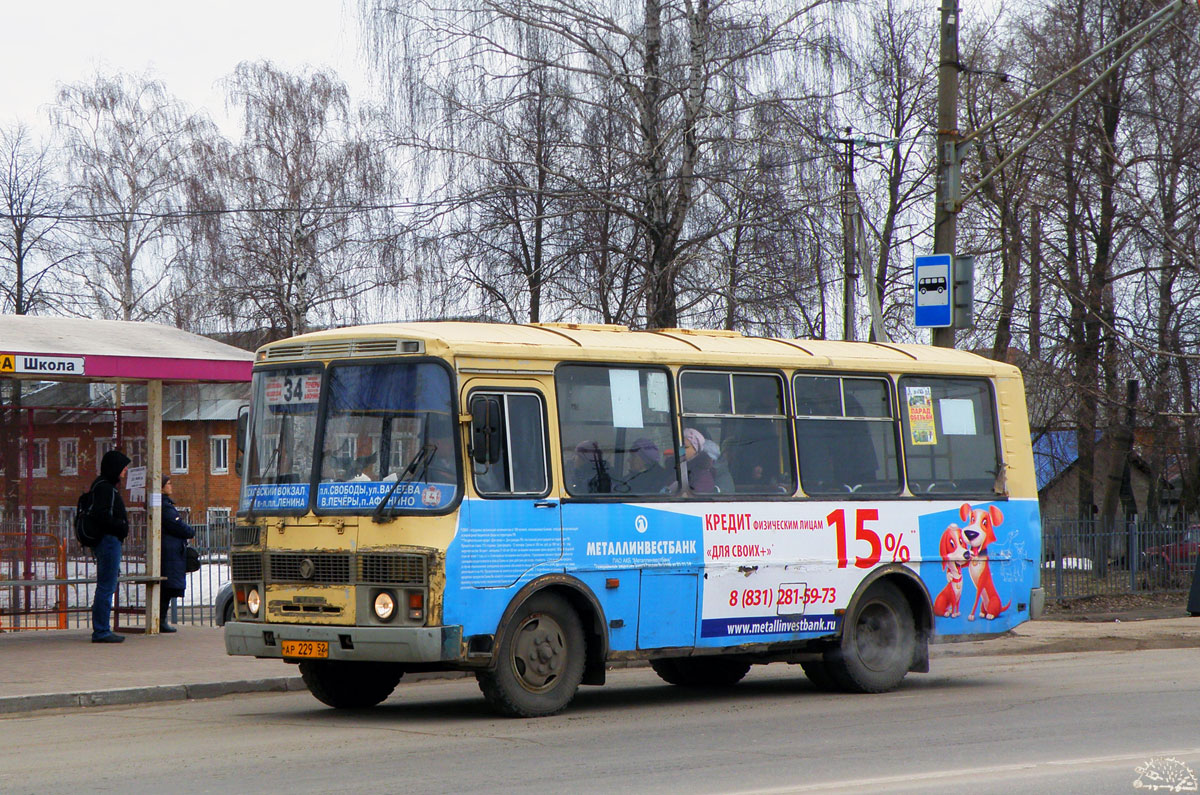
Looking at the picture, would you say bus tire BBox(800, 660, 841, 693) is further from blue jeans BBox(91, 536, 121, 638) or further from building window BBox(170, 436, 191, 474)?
building window BBox(170, 436, 191, 474)

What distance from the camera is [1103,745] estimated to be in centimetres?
942

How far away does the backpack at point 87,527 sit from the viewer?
16531mm

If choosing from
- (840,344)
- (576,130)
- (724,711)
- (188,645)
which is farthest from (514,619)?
(576,130)

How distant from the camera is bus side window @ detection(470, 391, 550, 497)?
10.7 m

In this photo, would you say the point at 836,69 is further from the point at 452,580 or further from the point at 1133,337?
the point at 452,580

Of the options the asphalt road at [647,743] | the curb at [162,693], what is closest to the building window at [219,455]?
the curb at [162,693]

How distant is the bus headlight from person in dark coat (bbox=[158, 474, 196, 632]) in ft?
27.7

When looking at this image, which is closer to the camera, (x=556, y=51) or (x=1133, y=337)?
(x=556, y=51)

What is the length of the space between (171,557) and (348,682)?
7338mm

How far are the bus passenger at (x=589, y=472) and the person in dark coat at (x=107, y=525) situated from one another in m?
7.27

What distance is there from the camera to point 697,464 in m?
12.0

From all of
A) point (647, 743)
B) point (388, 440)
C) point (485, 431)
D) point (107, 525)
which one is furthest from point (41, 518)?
point (647, 743)

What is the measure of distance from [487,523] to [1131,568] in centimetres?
1784

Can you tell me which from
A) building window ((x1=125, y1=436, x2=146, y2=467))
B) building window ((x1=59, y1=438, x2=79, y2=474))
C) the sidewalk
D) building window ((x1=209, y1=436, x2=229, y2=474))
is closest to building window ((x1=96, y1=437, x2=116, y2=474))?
building window ((x1=125, y1=436, x2=146, y2=467))
